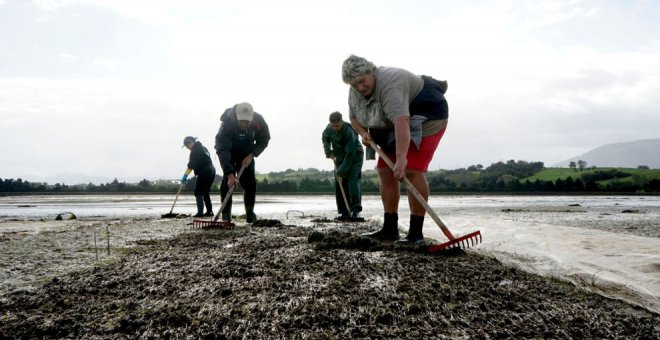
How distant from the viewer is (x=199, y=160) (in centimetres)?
988

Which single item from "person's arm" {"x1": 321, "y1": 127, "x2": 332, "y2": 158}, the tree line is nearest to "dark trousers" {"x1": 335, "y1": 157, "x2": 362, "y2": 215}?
"person's arm" {"x1": 321, "y1": 127, "x2": 332, "y2": 158}

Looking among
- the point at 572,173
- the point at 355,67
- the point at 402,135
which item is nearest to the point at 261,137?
the point at 355,67

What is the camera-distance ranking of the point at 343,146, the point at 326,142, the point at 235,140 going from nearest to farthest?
the point at 235,140 → the point at 343,146 → the point at 326,142

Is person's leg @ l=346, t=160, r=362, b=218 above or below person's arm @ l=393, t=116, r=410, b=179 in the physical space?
below

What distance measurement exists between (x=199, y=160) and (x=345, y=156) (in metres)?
3.75

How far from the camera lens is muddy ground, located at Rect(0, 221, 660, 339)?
1611mm

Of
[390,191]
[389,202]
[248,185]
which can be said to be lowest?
[389,202]

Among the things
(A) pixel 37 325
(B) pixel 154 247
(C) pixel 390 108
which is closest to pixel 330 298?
(A) pixel 37 325

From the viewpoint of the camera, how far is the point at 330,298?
1953mm

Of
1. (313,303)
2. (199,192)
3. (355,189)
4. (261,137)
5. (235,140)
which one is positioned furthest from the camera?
(199,192)

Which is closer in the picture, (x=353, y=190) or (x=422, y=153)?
(x=422, y=153)

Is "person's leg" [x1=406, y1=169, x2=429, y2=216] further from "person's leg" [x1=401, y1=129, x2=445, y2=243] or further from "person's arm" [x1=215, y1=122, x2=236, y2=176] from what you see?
"person's arm" [x1=215, y1=122, x2=236, y2=176]

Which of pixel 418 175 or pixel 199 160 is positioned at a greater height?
pixel 199 160

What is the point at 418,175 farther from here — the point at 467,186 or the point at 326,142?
the point at 467,186
